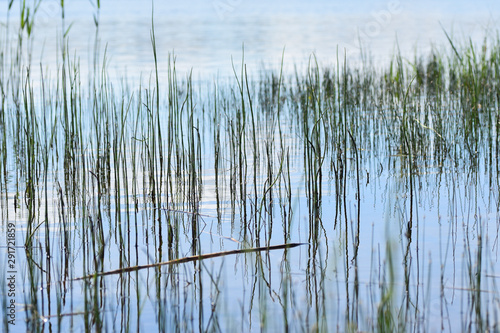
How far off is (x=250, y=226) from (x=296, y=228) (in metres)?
0.22

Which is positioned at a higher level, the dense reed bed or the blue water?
the blue water

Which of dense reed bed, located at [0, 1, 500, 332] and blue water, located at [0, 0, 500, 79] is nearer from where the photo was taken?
dense reed bed, located at [0, 1, 500, 332]

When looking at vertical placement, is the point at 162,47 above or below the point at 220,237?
above

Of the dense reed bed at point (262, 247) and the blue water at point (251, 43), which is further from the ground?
the blue water at point (251, 43)

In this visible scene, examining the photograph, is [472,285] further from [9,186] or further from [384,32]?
[384,32]

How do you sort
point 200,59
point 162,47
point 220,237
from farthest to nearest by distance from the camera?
point 162,47, point 200,59, point 220,237

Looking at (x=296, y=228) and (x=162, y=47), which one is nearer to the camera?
(x=296, y=228)

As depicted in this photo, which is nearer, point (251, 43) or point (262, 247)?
point (262, 247)

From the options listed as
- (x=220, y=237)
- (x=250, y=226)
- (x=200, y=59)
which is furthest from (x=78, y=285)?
(x=200, y=59)

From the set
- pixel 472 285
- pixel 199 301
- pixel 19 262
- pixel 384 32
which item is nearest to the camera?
pixel 472 285

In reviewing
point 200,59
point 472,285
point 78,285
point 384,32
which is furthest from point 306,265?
point 384,32

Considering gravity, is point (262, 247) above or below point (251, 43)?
below

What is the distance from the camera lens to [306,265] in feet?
8.48

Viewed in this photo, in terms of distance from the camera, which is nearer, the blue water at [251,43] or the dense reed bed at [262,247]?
the dense reed bed at [262,247]
